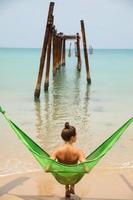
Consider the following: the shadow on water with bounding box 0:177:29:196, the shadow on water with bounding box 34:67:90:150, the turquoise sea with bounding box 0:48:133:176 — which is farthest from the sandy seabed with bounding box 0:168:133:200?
the shadow on water with bounding box 34:67:90:150

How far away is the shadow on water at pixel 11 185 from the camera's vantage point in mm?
5082

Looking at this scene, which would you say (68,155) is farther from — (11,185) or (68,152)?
(11,185)

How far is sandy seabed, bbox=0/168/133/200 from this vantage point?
491 centimetres

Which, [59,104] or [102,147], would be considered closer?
[102,147]

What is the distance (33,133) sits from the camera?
348 inches

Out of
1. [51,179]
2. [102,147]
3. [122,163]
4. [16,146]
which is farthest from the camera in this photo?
[16,146]

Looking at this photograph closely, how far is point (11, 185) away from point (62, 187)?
0.63m

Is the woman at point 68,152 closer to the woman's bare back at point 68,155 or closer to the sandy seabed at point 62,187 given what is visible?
→ the woman's bare back at point 68,155

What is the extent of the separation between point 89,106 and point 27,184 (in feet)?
25.5

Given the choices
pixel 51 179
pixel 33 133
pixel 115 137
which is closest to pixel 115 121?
pixel 33 133

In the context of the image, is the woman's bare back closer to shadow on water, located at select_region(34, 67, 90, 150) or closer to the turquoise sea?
the turquoise sea

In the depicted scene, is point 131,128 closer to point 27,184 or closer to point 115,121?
point 115,121

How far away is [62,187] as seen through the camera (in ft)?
17.1

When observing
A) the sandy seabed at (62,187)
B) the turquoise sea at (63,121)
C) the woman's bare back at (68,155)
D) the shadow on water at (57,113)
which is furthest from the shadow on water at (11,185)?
the shadow on water at (57,113)
